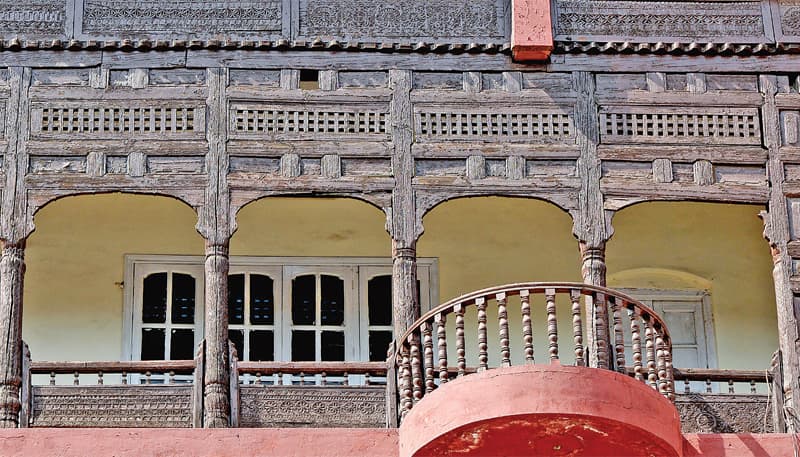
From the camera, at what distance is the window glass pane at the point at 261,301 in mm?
16500

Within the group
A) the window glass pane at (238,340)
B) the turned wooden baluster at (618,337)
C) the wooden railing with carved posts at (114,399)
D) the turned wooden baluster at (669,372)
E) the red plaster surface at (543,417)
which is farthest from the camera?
the window glass pane at (238,340)

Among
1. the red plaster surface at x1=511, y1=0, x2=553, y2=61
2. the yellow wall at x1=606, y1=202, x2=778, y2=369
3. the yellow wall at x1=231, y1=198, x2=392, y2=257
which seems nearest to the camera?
the red plaster surface at x1=511, y1=0, x2=553, y2=61

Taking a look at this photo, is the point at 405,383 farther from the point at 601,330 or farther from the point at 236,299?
the point at 236,299

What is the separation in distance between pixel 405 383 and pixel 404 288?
1.07 metres

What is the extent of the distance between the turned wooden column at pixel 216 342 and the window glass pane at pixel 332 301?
1.70 meters

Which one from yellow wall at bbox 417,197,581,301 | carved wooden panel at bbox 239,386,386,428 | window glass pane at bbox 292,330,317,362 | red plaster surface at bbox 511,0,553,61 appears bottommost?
carved wooden panel at bbox 239,386,386,428

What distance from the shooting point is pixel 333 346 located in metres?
16.4

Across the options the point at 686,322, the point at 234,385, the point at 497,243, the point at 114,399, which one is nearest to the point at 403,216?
the point at 234,385

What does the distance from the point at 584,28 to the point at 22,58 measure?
419 cm

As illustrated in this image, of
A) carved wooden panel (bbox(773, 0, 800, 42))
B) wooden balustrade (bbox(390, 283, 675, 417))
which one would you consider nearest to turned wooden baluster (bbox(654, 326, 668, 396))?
wooden balustrade (bbox(390, 283, 675, 417))

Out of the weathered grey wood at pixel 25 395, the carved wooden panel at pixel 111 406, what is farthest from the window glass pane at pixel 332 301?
the weathered grey wood at pixel 25 395

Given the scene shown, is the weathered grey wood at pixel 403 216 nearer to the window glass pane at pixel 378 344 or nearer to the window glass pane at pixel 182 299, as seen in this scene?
the window glass pane at pixel 378 344

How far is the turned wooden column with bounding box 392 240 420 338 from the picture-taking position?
1483 centimetres

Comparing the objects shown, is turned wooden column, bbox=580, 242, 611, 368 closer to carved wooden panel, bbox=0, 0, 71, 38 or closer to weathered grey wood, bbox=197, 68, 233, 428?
weathered grey wood, bbox=197, 68, 233, 428
